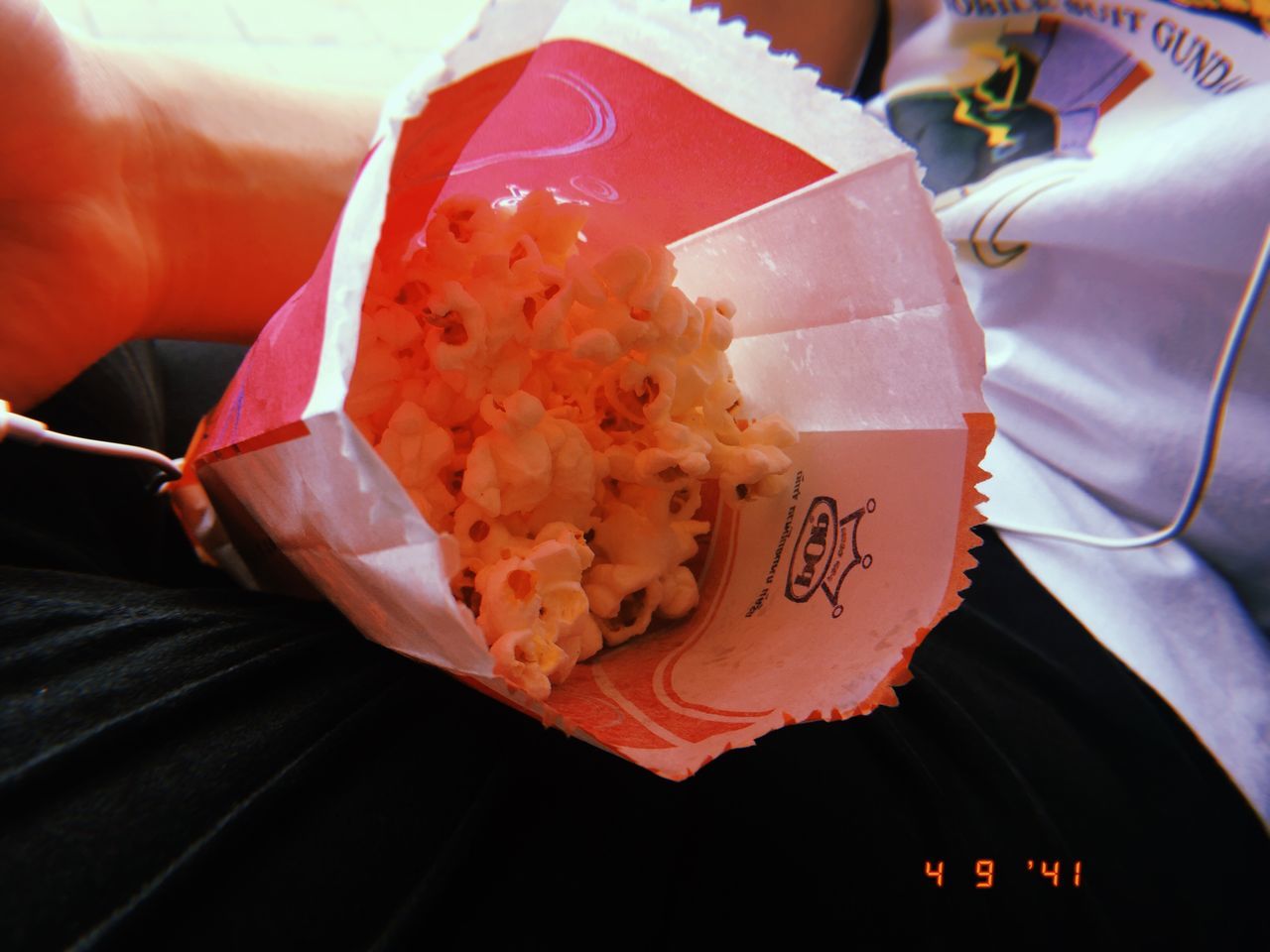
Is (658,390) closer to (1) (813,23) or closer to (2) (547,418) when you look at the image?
(2) (547,418)

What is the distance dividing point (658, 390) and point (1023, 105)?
491 millimetres

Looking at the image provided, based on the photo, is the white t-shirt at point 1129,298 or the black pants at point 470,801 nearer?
the black pants at point 470,801

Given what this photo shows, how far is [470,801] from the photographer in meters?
0.36

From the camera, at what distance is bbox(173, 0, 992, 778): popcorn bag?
33 cm

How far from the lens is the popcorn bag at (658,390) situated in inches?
12.9

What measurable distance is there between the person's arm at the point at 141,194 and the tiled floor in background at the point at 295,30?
962 mm

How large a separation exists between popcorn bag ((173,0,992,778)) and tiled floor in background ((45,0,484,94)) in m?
1.23

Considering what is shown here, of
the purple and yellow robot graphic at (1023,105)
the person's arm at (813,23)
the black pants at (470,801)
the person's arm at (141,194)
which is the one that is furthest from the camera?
→ the person's arm at (813,23)

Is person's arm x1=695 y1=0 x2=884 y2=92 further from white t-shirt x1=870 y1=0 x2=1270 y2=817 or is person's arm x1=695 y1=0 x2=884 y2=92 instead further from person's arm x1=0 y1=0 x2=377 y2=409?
person's arm x1=0 y1=0 x2=377 y2=409

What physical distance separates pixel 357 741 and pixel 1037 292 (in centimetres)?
57

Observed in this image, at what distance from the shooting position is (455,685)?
0.40 metres

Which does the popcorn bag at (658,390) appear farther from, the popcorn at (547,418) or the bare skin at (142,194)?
the bare skin at (142,194)
